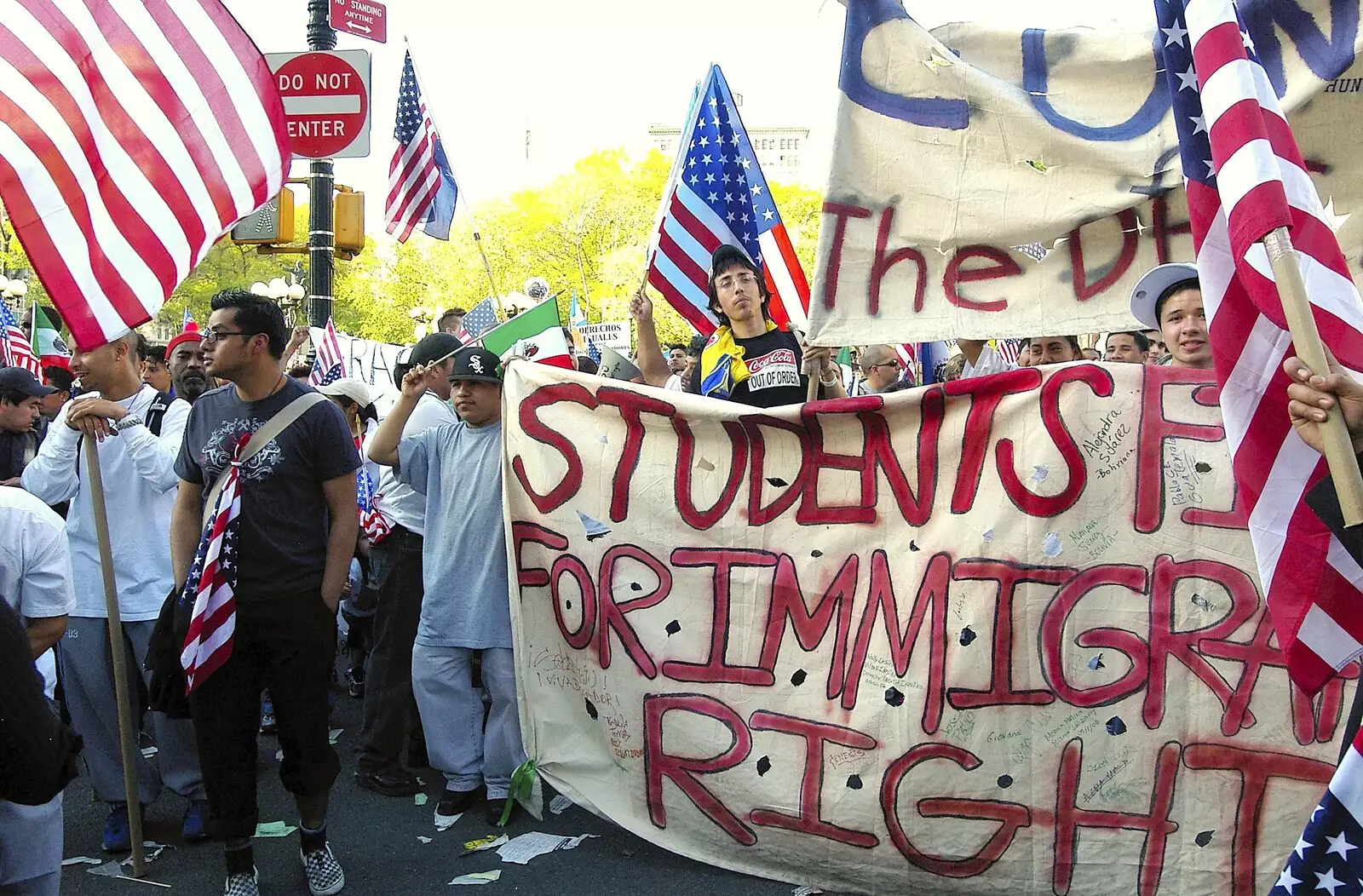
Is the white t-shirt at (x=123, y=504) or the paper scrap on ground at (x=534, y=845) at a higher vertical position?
the white t-shirt at (x=123, y=504)

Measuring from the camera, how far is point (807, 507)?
163 inches

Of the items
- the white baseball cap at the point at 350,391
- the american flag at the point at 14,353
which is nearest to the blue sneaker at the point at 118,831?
the white baseball cap at the point at 350,391

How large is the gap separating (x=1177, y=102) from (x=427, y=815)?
12.6ft

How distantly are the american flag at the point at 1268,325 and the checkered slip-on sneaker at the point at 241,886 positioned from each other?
10.7ft

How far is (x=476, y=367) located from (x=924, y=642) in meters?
2.17

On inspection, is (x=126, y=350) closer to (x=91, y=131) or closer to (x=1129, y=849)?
(x=91, y=131)

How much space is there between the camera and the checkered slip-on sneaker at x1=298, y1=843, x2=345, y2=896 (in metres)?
4.11

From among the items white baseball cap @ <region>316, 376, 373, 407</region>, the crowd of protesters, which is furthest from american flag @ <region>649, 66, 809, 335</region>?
white baseball cap @ <region>316, 376, 373, 407</region>

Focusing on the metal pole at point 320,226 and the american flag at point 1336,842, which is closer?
the american flag at point 1336,842

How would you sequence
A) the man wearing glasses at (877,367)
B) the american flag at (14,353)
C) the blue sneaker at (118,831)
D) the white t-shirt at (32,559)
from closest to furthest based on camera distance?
the white t-shirt at (32,559), the blue sneaker at (118,831), the man wearing glasses at (877,367), the american flag at (14,353)

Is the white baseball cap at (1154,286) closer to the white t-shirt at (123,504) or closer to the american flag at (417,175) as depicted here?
the white t-shirt at (123,504)

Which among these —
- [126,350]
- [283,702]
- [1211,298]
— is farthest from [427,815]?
[1211,298]

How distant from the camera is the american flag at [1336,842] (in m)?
2.09

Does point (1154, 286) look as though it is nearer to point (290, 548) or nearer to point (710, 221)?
point (710, 221)
